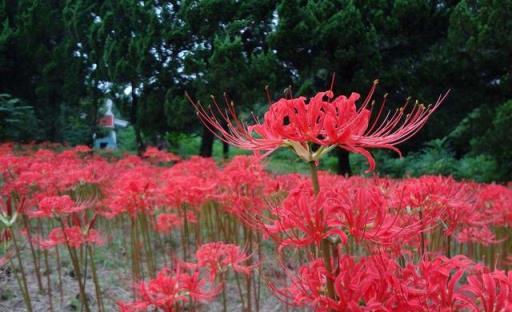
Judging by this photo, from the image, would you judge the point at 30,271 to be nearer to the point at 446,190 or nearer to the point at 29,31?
the point at 446,190

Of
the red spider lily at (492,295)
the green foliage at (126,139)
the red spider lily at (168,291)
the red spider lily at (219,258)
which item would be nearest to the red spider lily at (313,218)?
the red spider lily at (492,295)

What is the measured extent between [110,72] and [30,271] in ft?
26.6

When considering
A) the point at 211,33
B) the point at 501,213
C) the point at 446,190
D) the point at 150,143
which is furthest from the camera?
the point at 150,143

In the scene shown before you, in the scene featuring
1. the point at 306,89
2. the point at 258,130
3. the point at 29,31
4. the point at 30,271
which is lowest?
the point at 30,271

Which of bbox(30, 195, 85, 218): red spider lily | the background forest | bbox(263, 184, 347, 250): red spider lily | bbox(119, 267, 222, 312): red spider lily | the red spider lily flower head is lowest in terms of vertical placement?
bbox(119, 267, 222, 312): red spider lily

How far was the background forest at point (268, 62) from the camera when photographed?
912cm

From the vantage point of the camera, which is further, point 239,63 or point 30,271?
point 239,63

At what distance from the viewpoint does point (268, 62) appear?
369 inches

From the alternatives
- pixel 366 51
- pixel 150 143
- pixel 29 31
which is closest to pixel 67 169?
pixel 366 51

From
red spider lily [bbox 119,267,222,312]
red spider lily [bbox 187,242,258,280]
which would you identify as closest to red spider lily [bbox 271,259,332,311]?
red spider lily [bbox 119,267,222,312]

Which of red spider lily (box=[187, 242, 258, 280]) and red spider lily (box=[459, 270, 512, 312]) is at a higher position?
red spider lily (box=[459, 270, 512, 312])

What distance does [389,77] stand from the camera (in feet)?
31.0

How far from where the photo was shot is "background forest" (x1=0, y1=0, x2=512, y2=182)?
9125mm

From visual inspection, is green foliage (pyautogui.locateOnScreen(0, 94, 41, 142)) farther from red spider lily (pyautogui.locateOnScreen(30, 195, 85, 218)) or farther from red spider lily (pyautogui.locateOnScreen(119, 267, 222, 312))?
red spider lily (pyautogui.locateOnScreen(119, 267, 222, 312))
